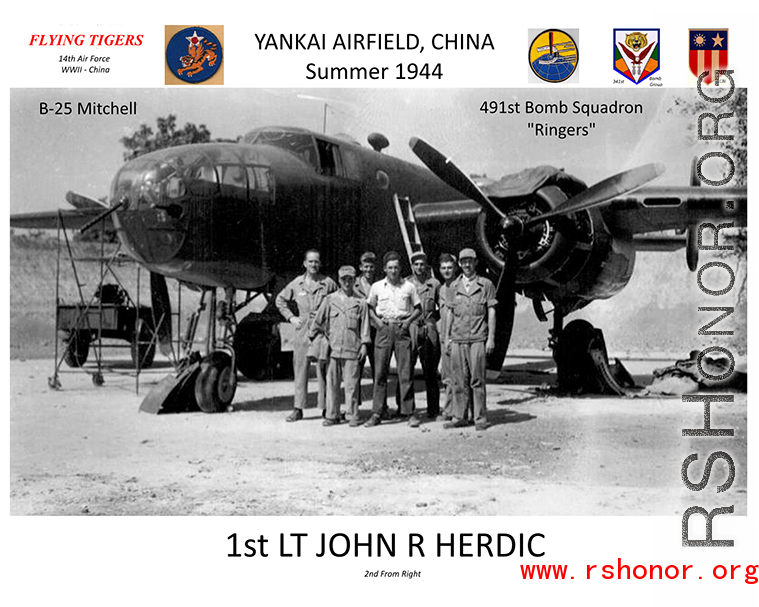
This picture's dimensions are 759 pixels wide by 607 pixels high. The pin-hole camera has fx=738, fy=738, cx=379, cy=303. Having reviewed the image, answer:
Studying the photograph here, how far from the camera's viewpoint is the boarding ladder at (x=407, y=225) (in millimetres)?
10727

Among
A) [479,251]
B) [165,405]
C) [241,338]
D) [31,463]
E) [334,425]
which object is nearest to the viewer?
[31,463]

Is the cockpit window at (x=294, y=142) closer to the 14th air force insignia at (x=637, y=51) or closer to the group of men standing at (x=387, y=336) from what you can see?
the group of men standing at (x=387, y=336)

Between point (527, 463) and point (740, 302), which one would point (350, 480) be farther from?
point (740, 302)

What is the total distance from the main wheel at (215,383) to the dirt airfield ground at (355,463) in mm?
212

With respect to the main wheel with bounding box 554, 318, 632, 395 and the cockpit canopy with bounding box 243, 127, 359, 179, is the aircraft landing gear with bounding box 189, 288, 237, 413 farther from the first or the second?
the main wheel with bounding box 554, 318, 632, 395

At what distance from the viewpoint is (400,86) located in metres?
6.83

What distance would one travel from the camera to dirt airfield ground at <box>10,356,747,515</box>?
5.65 m

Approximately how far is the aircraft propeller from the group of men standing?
92cm

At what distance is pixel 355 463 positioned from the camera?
21.5 ft

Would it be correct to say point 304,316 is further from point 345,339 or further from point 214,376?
point 214,376

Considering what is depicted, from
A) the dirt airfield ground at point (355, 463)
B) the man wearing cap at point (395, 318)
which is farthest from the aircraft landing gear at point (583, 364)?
the man wearing cap at point (395, 318)
